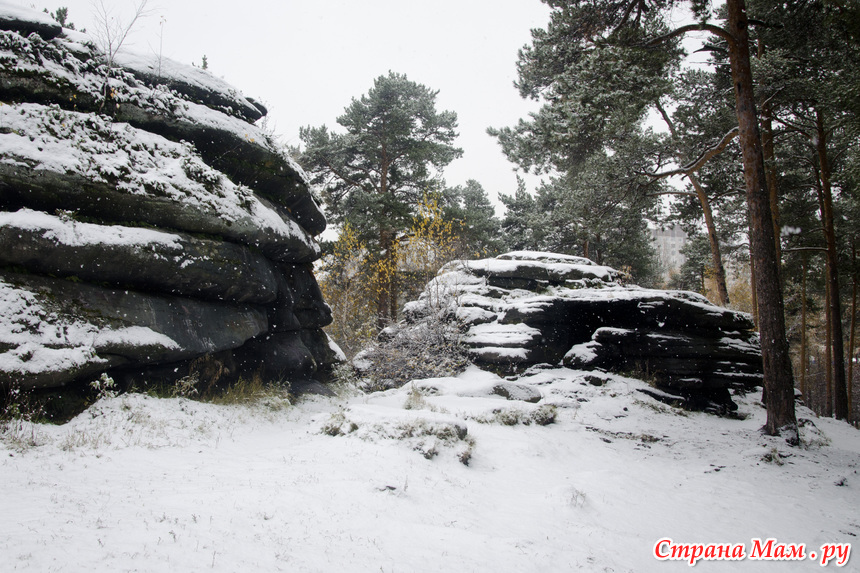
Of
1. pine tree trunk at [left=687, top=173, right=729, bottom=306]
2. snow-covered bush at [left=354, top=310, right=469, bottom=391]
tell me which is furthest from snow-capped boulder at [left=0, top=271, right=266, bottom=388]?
pine tree trunk at [left=687, top=173, right=729, bottom=306]

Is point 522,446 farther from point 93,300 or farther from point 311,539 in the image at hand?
point 93,300

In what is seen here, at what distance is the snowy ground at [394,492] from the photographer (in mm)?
3170

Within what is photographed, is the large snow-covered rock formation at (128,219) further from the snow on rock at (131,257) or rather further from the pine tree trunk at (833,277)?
the pine tree trunk at (833,277)

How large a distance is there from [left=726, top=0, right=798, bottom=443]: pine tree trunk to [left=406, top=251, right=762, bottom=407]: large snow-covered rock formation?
Answer: 2.84 metres

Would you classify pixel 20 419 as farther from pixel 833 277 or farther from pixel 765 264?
pixel 833 277

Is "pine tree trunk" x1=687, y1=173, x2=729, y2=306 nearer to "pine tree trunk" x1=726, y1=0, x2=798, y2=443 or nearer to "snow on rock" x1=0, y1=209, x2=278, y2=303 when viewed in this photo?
"pine tree trunk" x1=726, y1=0, x2=798, y2=443

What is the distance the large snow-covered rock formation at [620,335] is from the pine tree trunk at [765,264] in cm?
284

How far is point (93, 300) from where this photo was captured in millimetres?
6238

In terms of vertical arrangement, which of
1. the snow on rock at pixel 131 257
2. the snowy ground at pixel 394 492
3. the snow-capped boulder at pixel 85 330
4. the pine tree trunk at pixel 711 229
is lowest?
the snowy ground at pixel 394 492

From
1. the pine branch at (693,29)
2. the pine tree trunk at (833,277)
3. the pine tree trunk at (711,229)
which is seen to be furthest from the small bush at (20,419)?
the pine tree trunk at (833,277)

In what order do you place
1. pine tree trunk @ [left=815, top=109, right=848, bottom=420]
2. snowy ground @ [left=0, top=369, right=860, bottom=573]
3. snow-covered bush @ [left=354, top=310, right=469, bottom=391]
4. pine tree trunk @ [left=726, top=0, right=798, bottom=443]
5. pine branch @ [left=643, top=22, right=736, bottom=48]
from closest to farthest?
snowy ground @ [left=0, top=369, right=860, bottom=573], pine tree trunk @ [left=726, top=0, right=798, bottom=443], pine branch @ [left=643, top=22, right=736, bottom=48], snow-covered bush @ [left=354, top=310, right=469, bottom=391], pine tree trunk @ [left=815, top=109, right=848, bottom=420]

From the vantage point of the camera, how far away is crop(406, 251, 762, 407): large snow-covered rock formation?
10805 mm

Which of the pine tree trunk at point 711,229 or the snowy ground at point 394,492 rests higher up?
the pine tree trunk at point 711,229

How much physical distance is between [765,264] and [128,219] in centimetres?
1149
